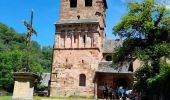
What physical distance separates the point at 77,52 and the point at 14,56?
23.9m

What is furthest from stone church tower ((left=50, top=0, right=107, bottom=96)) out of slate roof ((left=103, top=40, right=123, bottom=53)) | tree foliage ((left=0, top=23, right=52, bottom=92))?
tree foliage ((left=0, top=23, right=52, bottom=92))

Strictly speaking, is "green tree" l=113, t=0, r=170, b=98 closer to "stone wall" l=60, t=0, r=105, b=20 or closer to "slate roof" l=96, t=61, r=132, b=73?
"slate roof" l=96, t=61, r=132, b=73

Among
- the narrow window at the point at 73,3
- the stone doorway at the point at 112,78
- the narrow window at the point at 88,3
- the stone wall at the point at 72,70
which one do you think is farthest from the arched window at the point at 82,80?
the narrow window at the point at 73,3

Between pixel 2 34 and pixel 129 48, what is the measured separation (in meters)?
78.0

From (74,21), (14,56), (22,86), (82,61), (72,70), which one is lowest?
(22,86)

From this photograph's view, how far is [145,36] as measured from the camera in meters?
30.1

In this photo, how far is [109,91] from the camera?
30250 mm

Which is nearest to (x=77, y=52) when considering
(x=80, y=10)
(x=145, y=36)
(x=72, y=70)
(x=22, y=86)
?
(x=72, y=70)

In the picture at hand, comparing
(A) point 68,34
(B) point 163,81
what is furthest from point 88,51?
(B) point 163,81

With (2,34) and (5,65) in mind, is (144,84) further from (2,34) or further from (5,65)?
(2,34)

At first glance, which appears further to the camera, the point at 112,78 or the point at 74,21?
the point at 74,21

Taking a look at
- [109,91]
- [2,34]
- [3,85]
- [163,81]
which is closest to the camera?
[163,81]

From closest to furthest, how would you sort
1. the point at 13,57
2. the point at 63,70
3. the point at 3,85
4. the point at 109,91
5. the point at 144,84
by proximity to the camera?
the point at 144,84, the point at 109,91, the point at 63,70, the point at 3,85, the point at 13,57

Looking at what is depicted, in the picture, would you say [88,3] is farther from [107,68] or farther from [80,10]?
[107,68]
